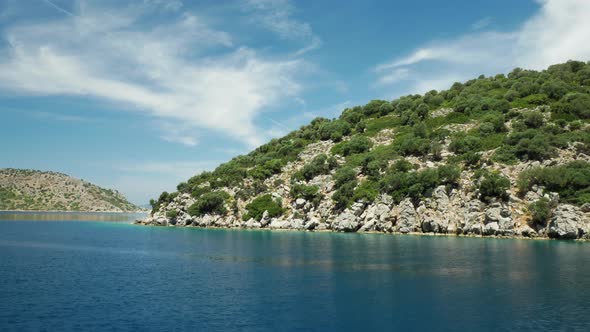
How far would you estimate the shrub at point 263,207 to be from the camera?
108 m

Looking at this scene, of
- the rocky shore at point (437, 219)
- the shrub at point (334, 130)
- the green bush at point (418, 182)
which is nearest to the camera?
the rocky shore at point (437, 219)

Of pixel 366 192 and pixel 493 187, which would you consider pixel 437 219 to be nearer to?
pixel 493 187

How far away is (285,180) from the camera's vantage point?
12200 centimetres

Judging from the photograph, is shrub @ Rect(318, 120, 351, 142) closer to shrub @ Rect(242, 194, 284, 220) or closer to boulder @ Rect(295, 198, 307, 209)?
shrub @ Rect(242, 194, 284, 220)

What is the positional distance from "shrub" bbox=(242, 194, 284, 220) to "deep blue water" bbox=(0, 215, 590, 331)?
164 feet

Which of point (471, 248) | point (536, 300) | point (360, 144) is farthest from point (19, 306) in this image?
point (360, 144)

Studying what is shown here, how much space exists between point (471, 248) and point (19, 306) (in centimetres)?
5537

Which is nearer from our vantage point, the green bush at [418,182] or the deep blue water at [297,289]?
the deep blue water at [297,289]

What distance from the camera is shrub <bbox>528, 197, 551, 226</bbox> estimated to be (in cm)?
7444

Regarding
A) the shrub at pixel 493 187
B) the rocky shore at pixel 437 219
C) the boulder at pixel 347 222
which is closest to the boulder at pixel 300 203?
the rocky shore at pixel 437 219

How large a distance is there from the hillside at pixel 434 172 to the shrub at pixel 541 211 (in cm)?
18

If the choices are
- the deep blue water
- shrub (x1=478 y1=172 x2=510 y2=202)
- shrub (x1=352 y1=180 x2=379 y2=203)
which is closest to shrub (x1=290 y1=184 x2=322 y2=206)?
shrub (x1=352 y1=180 x2=379 y2=203)

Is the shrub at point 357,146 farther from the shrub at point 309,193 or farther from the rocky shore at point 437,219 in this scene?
the rocky shore at point 437,219

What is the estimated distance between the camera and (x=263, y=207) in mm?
109938
